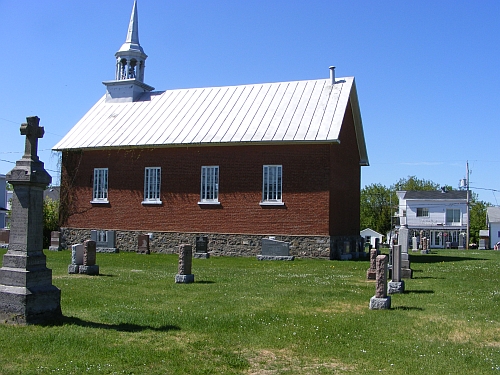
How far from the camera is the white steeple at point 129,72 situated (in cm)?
3602

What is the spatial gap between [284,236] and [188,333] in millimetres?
18705

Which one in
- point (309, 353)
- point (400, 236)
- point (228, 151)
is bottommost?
point (309, 353)

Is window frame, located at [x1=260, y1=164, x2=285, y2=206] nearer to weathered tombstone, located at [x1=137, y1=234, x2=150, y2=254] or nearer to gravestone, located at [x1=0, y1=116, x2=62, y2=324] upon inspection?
weathered tombstone, located at [x1=137, y1=234, x2=150, y2=254]

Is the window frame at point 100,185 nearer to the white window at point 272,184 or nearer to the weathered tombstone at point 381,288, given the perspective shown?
the white window at point 272,184

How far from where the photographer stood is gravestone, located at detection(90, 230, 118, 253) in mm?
31719

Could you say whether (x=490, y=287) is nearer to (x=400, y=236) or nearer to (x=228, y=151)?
(x=400, y=236)

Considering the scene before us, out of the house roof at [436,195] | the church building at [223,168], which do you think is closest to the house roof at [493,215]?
the house roof at [436,195]

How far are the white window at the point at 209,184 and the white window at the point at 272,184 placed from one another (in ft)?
8.56

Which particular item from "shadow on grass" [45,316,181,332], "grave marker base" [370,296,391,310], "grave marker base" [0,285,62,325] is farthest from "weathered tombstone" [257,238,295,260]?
"grave marker base" [0,285,62,325]

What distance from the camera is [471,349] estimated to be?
8766 mm

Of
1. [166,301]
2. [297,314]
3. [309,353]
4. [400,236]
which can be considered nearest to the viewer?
[309,353]

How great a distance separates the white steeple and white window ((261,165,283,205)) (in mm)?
11816

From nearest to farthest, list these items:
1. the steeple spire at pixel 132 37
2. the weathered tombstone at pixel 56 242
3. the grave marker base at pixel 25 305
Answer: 1. the grave marker base at pixel 25 305
2. the weathered tombstone at pixel 56 242
3. the steeple spire at pixel 132 37

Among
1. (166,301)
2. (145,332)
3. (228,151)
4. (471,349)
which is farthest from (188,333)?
(228,151)
